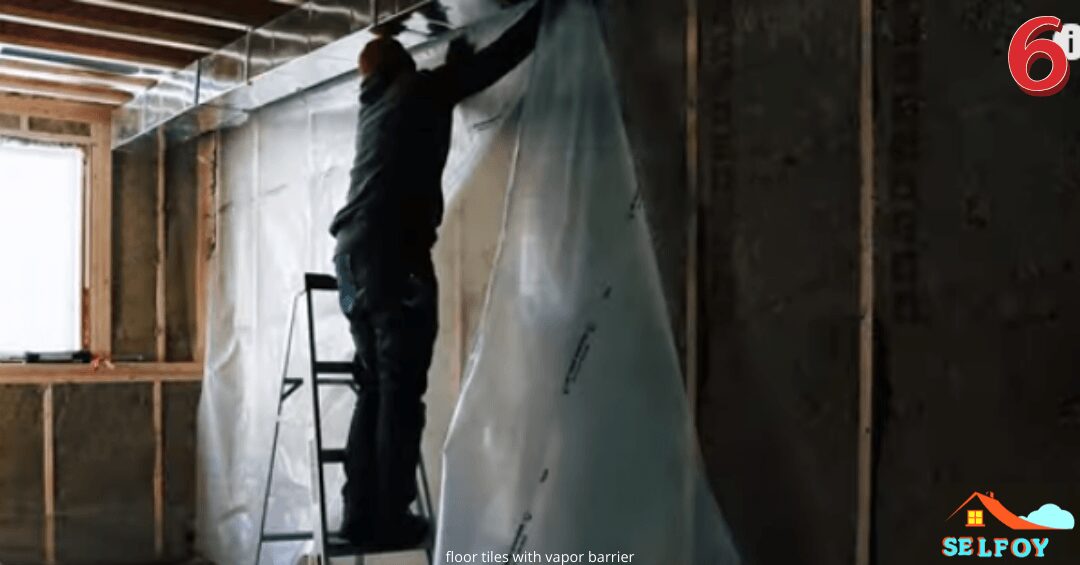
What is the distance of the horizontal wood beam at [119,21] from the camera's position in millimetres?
3844

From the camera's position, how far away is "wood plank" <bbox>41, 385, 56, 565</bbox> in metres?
5.20

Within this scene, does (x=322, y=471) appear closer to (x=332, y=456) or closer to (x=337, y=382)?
(x=332, y=456)

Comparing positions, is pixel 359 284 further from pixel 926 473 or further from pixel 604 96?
pixel 926 473

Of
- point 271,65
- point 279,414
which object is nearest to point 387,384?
point 279,414

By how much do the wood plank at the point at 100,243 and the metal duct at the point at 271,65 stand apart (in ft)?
0.47

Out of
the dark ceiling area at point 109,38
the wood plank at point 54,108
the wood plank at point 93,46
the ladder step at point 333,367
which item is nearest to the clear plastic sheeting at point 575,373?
the ladder step at point 333,367

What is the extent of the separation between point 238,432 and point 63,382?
0.91 m

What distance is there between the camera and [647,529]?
2719 mm

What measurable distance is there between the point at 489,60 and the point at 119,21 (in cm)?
161

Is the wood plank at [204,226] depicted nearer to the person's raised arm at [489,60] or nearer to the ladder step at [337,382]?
the ladder step at [337,382]

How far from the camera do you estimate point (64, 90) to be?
16.6ft

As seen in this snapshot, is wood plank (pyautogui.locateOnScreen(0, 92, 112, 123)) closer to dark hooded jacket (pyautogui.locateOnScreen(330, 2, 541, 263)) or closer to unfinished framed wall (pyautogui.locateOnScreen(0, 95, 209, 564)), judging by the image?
unfinished framed wall (pyautogui.locateOnScreen(0, 95, 209, 564))

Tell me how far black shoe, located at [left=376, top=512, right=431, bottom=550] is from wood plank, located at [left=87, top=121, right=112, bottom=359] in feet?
8.68

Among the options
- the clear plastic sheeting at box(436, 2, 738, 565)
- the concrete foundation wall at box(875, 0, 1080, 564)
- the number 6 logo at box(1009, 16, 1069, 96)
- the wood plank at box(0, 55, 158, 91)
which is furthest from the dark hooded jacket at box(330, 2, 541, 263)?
the wood plank at box(0, 55, 158, 91)
